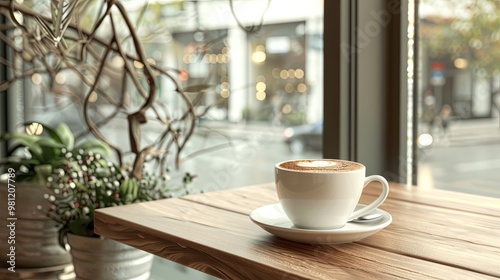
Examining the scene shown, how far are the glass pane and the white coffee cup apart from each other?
573 mm

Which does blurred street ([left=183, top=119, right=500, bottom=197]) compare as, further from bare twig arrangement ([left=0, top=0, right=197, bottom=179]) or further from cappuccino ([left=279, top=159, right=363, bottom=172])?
cappuccino ([left=279, top=159, right=363, bottom=172])

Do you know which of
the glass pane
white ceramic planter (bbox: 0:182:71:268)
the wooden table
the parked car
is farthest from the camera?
the parked car

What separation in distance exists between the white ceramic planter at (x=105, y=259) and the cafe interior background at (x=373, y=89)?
1.00 ft

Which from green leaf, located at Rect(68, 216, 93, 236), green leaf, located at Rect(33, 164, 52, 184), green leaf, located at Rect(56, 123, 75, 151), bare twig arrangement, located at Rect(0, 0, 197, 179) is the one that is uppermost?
bare twig arrangement, located at Rect(0, 0, 197, 179)

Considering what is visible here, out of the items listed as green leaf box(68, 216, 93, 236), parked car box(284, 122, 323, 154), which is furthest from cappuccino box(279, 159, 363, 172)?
parked car box(284, 122, 323, 154)

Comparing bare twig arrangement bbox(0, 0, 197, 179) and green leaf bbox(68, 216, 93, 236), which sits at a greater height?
bare twig arrangement bbox(0, 0, 197, 179)

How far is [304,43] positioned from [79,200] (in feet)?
2.49

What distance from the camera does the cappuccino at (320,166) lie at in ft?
2.71

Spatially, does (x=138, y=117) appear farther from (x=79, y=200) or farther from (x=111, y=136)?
(x=111, y=136)

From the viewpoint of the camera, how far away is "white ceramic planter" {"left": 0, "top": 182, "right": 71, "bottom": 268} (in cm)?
153

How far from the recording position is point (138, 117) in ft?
4.73

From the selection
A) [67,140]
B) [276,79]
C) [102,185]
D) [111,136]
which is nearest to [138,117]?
[102,185]

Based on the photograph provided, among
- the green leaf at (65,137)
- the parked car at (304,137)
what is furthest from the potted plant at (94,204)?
the parked car at (304,137)

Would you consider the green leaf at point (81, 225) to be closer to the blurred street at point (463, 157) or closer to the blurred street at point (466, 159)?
the blurred street at point (463, 157)
